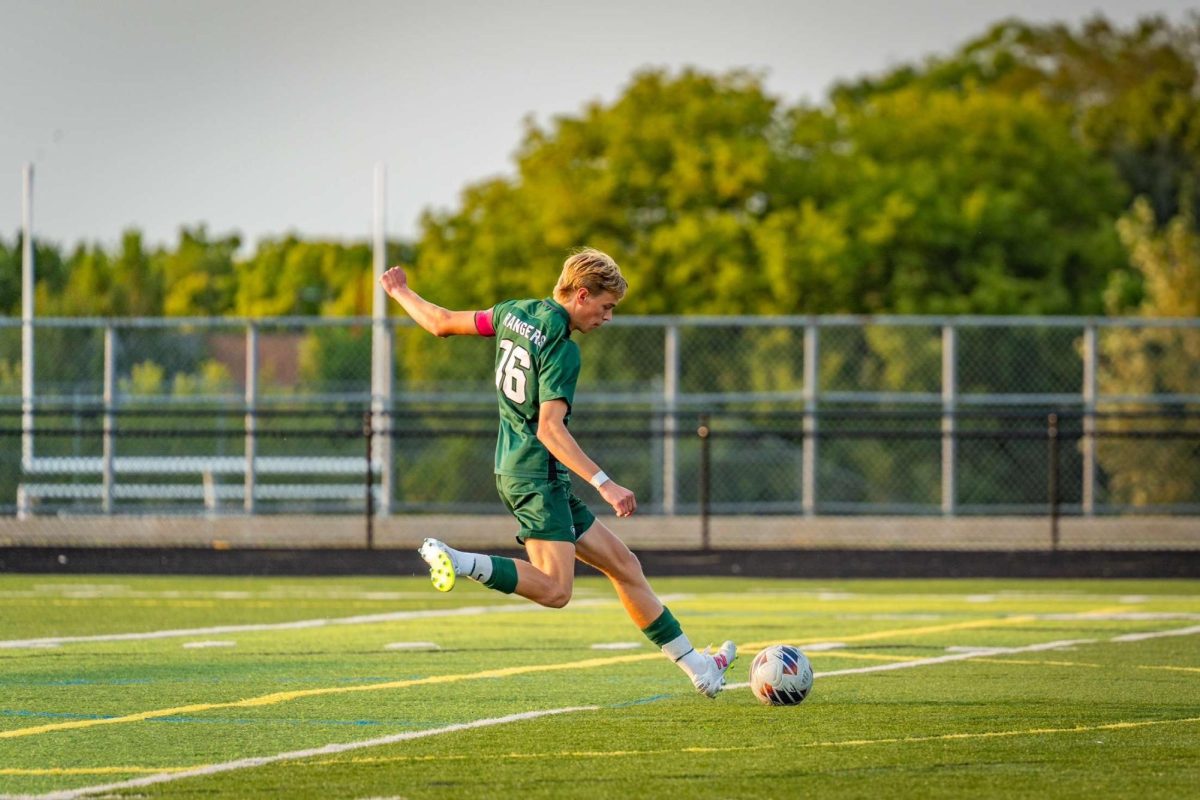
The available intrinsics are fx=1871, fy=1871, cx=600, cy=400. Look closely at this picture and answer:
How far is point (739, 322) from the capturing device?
21.2 m

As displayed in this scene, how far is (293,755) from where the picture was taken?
255 inches

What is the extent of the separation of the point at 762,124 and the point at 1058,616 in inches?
1213

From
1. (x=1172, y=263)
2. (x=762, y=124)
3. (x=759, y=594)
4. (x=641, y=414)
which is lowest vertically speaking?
(x=759, y=594)

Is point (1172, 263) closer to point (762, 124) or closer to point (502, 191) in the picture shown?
point (762, 124)

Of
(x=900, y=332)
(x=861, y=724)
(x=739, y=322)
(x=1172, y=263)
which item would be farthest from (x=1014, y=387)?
(x=861, y=724)

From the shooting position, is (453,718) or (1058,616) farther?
(1058,616)

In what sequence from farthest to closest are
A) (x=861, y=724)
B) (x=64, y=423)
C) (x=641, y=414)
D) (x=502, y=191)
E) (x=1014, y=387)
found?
1. (x=502, y=191)
2. (x=1014, y=387)
3. (x=64, y=423)
4. (x=641, y=414)
5. (x=861, y=724)

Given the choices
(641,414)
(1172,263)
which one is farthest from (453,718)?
(1172,263)

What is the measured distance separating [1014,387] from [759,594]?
14286 mm

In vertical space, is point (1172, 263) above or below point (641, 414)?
above

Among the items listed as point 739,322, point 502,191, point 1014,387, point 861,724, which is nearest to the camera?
point 861,724

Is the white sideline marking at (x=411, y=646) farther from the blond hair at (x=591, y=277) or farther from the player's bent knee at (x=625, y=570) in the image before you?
the blond hair at (x=591, y=277)

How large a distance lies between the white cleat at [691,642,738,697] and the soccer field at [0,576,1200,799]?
0.11 metres

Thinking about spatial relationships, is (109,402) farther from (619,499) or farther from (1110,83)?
(1110,83)
